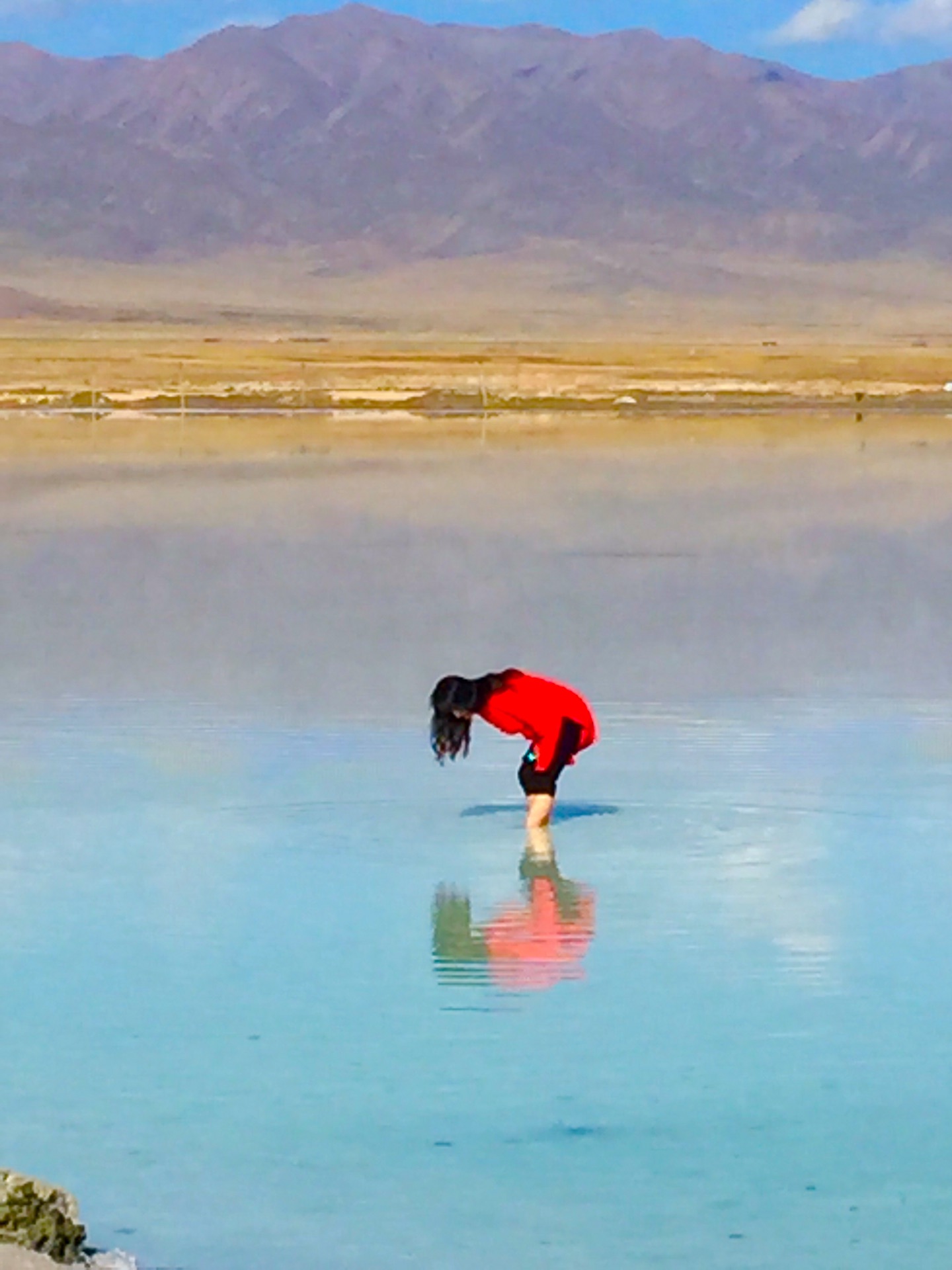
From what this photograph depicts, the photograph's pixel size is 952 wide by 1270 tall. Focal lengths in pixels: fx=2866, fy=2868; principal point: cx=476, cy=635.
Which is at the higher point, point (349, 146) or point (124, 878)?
point (349, 146)

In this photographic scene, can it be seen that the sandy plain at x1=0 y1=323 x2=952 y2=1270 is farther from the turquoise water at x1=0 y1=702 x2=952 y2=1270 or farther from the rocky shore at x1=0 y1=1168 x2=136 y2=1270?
the turquoise water at x1=0 y1=702 x2=952 y2=1270

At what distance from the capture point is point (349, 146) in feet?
575

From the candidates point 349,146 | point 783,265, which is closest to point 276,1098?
point 783,265

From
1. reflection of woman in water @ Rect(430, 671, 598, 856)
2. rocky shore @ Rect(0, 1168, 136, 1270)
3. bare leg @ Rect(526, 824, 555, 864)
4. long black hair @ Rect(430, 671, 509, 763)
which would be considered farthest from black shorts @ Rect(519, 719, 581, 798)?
rocky shore @ Rect(0, 1168, 136, 1270)

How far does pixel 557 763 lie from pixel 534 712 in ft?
0.53

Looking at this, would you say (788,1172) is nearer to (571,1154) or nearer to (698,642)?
(571,1154)

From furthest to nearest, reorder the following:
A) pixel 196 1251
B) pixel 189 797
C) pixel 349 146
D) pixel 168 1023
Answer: pixel 349 146 < pixel 189 797 < pixel 168 1023 < pixel 196 1251

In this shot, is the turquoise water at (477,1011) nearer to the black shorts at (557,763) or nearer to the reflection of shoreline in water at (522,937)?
the reflection of shoreline in water at (522,937)

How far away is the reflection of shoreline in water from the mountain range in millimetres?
138677

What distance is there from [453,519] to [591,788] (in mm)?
12569

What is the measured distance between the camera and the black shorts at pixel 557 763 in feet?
26.5

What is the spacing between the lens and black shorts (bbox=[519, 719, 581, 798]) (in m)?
8.09

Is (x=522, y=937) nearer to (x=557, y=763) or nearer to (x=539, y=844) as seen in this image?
(x=539, y=844)

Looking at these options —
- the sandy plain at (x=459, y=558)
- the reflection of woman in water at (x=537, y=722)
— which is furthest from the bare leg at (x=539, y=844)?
the sandy plain at (x=459, y=558)
